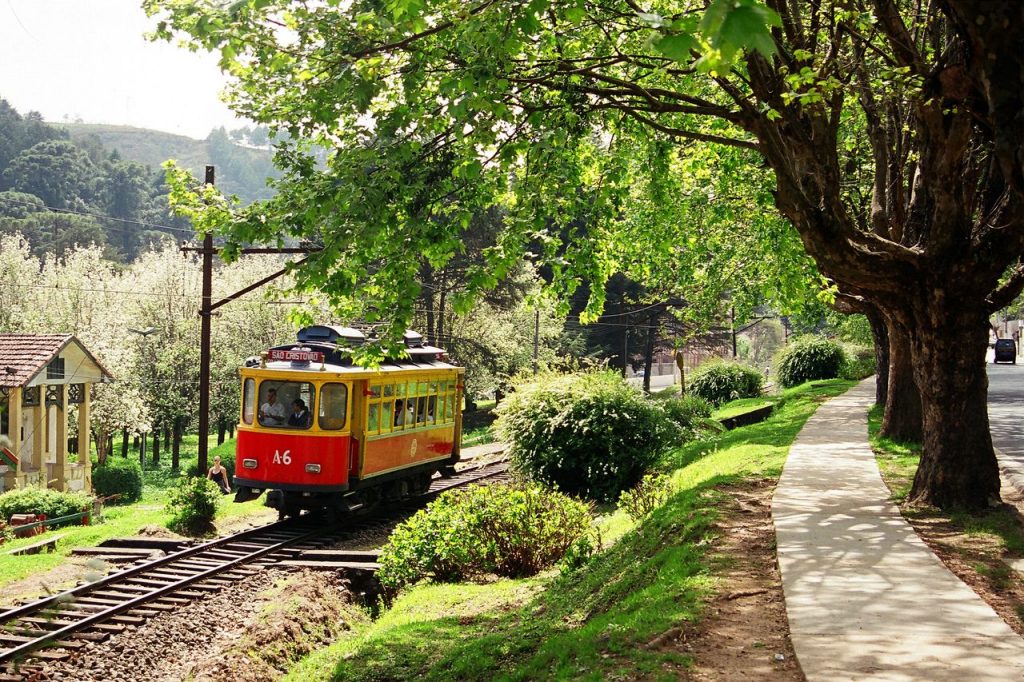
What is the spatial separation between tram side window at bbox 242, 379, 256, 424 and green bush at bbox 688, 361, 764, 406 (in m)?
25.8

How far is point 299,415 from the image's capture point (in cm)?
1716

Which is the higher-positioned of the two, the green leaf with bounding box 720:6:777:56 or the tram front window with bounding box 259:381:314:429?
the green leaf with bounding box 720:6:777:56

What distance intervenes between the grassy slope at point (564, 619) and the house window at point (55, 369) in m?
17.4

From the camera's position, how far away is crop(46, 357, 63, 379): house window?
84.6 ft

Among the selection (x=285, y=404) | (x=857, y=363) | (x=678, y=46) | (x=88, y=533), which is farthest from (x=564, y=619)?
(x=857, y=363)

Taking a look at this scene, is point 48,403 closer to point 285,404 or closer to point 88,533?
point 88,533

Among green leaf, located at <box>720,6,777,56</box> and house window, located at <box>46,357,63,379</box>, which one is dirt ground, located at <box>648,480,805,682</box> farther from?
house window, located at <box>46,357,63,379</box>

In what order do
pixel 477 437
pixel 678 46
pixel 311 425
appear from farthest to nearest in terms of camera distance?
pixel 477 437 < pixel 311 425 < pixel 678 46

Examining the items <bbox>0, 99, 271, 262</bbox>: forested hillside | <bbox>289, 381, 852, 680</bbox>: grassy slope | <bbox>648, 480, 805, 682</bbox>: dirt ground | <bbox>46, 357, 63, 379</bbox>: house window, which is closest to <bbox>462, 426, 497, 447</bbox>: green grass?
<bbox>46, 357, 63, 379</bbox>: house window

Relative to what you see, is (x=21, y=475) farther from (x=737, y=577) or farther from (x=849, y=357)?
(x=849, y=357)

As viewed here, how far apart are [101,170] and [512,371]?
9428 cm

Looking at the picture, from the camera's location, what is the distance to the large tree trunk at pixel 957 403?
10461 mm

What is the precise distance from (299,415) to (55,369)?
1236 cm

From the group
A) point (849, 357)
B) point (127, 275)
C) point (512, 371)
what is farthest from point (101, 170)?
point (849, 357)
